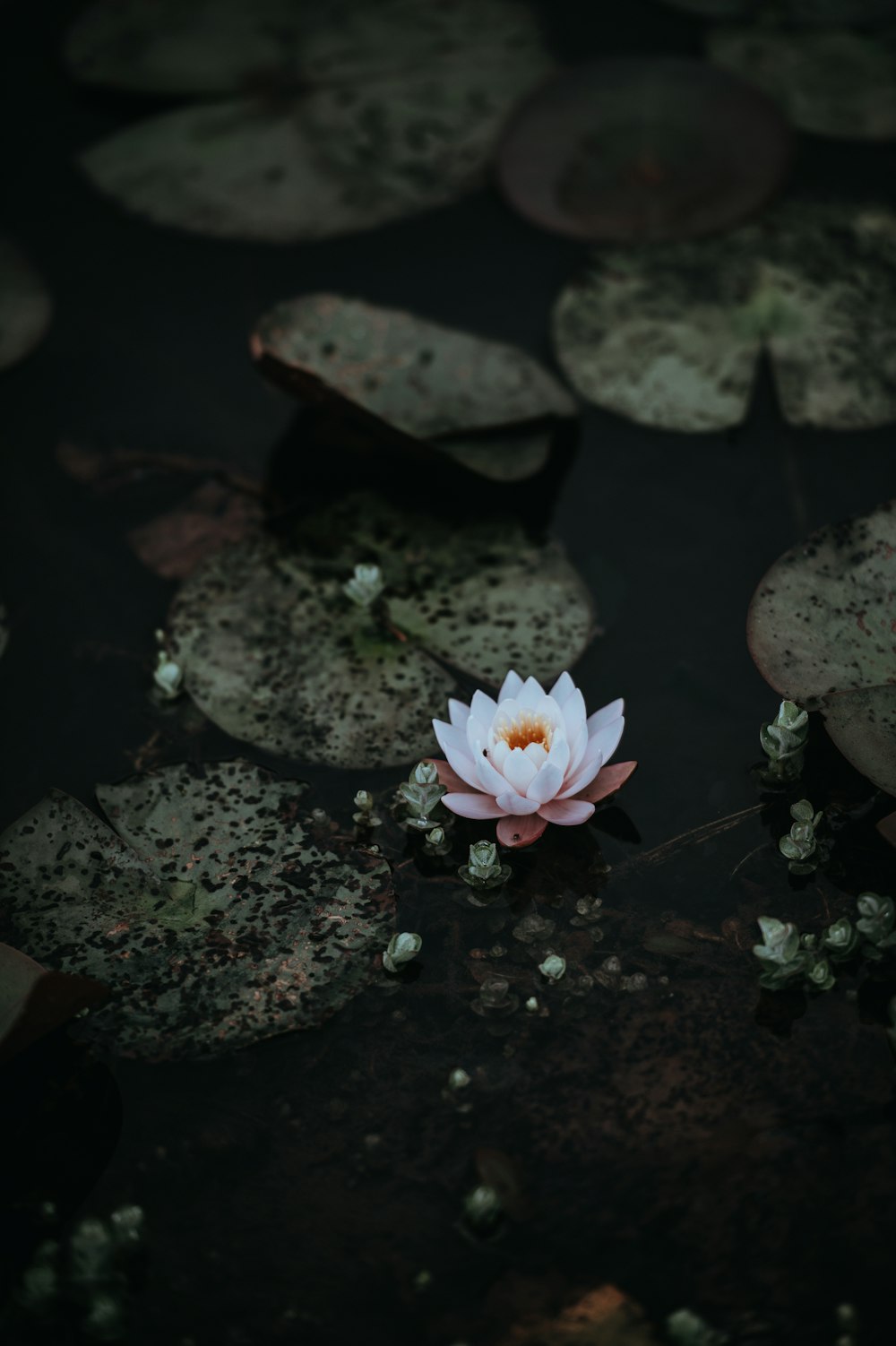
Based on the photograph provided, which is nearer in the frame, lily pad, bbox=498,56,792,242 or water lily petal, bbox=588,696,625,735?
water lily petal, bbox=588,696,625,735

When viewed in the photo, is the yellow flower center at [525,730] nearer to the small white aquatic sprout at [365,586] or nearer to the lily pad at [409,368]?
the small white aquatic sprout at [365,586]

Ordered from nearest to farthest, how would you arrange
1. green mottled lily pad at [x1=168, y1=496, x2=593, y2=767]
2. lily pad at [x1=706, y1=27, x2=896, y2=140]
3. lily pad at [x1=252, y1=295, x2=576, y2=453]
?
1. green mottled lily pad at [x1=168, y1=496, x2=593, y2=767]
2. lily pad at [x1=252, y1=295, x2=576, y2=453]
3. lily pad at [x1=706, y1=27, x2=896, y2=140]

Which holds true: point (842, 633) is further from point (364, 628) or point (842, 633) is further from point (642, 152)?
point (642, 152)

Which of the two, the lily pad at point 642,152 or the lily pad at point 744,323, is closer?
the lily pad at point 744,323

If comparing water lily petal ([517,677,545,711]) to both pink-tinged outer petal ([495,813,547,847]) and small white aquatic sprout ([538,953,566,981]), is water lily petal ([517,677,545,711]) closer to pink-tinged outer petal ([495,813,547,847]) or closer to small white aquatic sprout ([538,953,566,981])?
pink-tinged outer petal ([495,813,547,847])

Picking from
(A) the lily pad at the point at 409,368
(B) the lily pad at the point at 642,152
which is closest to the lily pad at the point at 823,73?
(B) the lily pad at the point at 642,152

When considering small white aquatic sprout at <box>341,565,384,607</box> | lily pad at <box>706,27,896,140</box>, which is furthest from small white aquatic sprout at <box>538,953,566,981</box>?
lily pad at <box>706,27,896,140</box>
